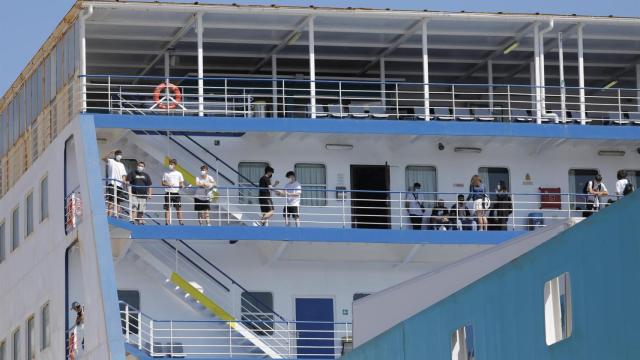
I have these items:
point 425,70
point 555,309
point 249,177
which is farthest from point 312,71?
point 555,309

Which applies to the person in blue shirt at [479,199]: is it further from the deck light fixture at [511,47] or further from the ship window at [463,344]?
the ship window at [463,344]

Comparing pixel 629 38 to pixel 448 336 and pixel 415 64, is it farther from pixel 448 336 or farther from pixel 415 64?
pixel 448 336

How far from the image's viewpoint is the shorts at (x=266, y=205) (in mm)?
42250

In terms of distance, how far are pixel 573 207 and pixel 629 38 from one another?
433 centimetres

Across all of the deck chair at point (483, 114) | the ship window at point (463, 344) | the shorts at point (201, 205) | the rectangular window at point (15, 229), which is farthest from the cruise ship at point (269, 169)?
Answer: the ship window at point (463, 344)

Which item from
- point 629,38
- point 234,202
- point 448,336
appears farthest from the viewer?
point 629,38

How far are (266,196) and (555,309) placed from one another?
65.0 feet

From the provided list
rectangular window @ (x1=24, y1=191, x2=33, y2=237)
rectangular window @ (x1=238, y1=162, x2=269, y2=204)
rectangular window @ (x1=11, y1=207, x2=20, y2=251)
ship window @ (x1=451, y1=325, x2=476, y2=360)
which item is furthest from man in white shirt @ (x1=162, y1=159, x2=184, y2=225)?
ship window @ (x1=451, y1=325, x2=476, y2=360)

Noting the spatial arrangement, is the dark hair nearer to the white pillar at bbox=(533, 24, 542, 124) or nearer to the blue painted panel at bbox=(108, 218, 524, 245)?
the white pillar at bbox=(533, 24, 542, 124)

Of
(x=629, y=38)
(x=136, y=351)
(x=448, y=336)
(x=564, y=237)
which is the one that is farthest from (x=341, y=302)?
(x=564, y=237)

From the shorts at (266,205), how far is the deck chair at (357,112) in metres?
2.68

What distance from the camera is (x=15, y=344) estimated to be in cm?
4678

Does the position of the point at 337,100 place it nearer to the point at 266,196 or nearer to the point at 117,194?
the point at 266,196

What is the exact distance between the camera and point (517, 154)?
4425cm
